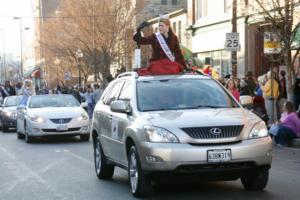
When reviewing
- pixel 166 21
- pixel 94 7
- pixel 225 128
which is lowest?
pixel 225 128

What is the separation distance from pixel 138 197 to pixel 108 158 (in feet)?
5.68

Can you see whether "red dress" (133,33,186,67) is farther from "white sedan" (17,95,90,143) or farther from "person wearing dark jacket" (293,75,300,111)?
"person wearing dark jacket" (293,75,300,111)

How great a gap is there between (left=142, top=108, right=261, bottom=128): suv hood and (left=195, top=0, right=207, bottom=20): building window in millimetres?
27273

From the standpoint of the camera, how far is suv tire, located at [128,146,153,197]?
8.14m

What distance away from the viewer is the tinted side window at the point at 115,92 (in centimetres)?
996

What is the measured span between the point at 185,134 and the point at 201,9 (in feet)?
94.7

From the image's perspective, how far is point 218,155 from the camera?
7.68 meters

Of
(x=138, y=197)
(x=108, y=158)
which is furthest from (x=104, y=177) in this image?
(x=138, y=197)

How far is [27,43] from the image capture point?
402ft

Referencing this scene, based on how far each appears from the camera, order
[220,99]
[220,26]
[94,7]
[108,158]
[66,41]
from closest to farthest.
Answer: [220,99], [108,158], [220,26], [94,7], [66,41]

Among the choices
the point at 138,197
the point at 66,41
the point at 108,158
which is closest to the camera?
the point at 138,197

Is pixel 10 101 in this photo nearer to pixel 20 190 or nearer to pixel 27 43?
pixel 20 190

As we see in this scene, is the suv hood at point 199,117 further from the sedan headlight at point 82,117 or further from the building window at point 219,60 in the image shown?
the building window at point 219,60

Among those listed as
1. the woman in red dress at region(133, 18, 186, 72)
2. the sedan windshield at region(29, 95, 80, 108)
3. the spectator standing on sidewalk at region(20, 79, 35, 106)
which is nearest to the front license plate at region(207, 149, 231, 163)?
the woman in red dress at region(133, 18, 186, 72)
